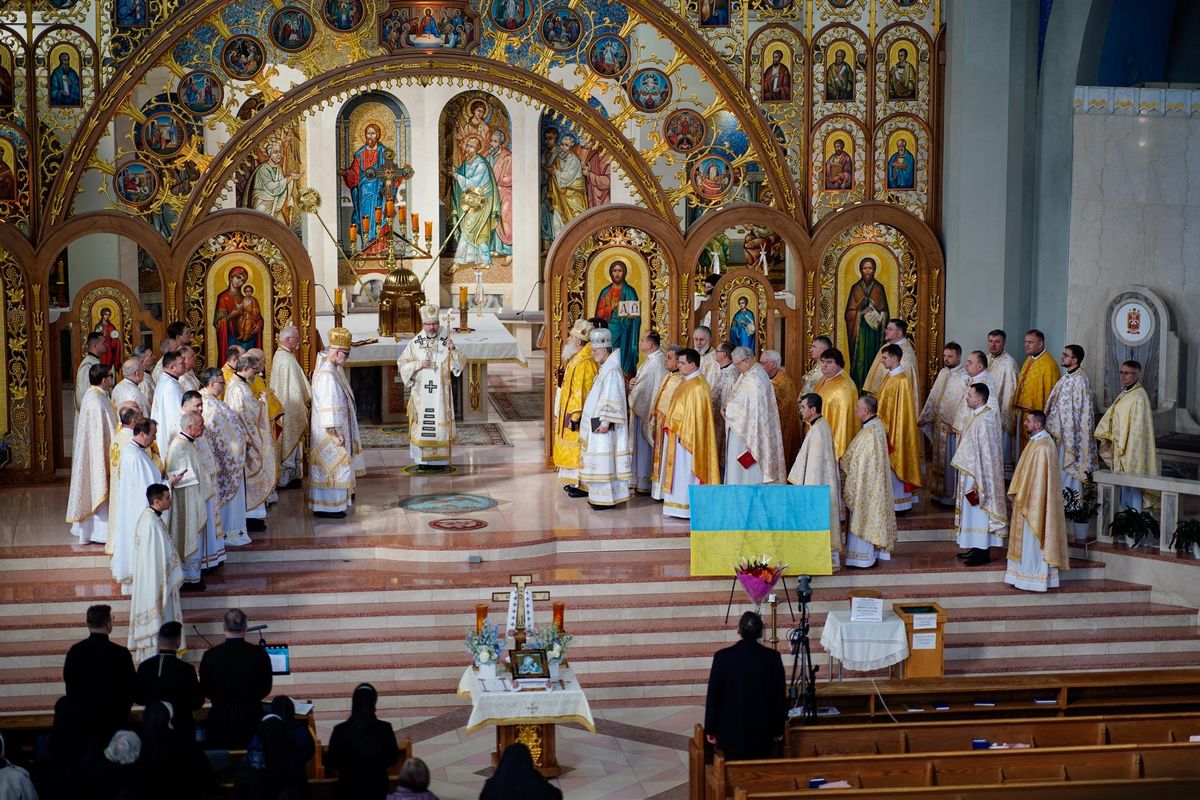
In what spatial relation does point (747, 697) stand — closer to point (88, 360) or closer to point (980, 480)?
point (980, 480)

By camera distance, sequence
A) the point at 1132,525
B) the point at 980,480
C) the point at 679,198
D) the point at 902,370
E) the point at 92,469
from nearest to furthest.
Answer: the point at 980,480, the point at 92,469, the point at 1132,525, the point at 902,370, the point at 679,198

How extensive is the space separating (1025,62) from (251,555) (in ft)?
32.3

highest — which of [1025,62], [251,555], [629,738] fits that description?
[1025,62]

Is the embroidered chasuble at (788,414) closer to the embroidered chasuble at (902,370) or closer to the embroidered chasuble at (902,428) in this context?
the embroidered chasuble at (902,370)

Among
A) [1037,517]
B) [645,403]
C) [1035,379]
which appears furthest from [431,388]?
[1037,517]

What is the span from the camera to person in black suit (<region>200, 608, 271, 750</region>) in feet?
33.5

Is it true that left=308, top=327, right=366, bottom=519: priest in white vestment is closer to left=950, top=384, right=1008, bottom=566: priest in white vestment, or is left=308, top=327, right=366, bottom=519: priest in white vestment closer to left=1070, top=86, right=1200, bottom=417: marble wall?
left=950, top=384, right=1008, bottom=566: priest in white vestment

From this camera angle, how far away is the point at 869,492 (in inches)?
592

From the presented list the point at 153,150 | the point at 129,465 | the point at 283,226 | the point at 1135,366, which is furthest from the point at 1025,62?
the point at 129,465

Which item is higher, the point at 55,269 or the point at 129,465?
the point at 55,269

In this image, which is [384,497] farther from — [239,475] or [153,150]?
[153,150]

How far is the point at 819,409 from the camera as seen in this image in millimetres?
14727

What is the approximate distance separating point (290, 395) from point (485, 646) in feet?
20.6

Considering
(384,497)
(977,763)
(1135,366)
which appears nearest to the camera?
(977,763)
